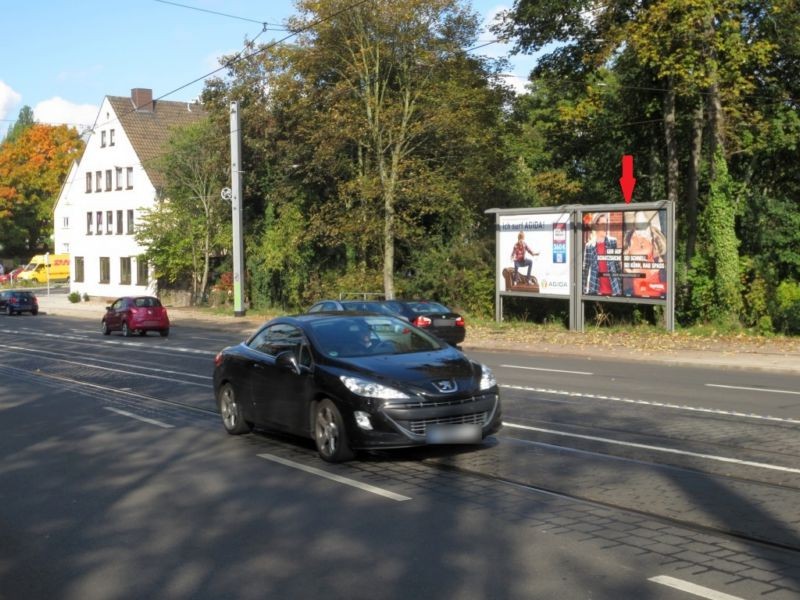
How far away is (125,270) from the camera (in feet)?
207

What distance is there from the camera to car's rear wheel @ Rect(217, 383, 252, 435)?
11.1 m

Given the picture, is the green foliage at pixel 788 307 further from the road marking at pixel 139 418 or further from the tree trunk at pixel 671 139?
the road marking at pixel 139 418

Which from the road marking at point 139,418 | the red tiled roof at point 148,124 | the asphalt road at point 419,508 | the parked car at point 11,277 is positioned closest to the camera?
the asphalt road at point 419,508

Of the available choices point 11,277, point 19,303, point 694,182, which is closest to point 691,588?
point 694,182

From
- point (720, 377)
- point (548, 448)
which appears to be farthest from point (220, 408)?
point (720, 377)

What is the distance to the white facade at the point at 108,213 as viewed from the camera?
61281mm

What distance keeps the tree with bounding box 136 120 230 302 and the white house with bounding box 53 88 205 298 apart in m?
7.06

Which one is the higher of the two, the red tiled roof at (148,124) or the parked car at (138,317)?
the red tiled roof at (148,124)

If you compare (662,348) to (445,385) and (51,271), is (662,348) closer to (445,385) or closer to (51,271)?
(445,385)

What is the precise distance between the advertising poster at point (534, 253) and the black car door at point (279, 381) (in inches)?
722

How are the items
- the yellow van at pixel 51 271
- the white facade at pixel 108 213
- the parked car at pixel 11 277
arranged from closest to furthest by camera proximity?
1. the white facade at pixel 108 213
2. the parked car at pixel 11 277
3. the yellow van at pixel 51 271

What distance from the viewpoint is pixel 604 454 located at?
9492mm

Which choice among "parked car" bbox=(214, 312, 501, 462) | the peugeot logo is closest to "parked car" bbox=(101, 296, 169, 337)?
"parked car" bbox=(214, 312, 501, 462)

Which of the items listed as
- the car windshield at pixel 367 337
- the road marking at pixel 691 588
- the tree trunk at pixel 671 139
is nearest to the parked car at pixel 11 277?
the tree trunk at pixel 671 139
